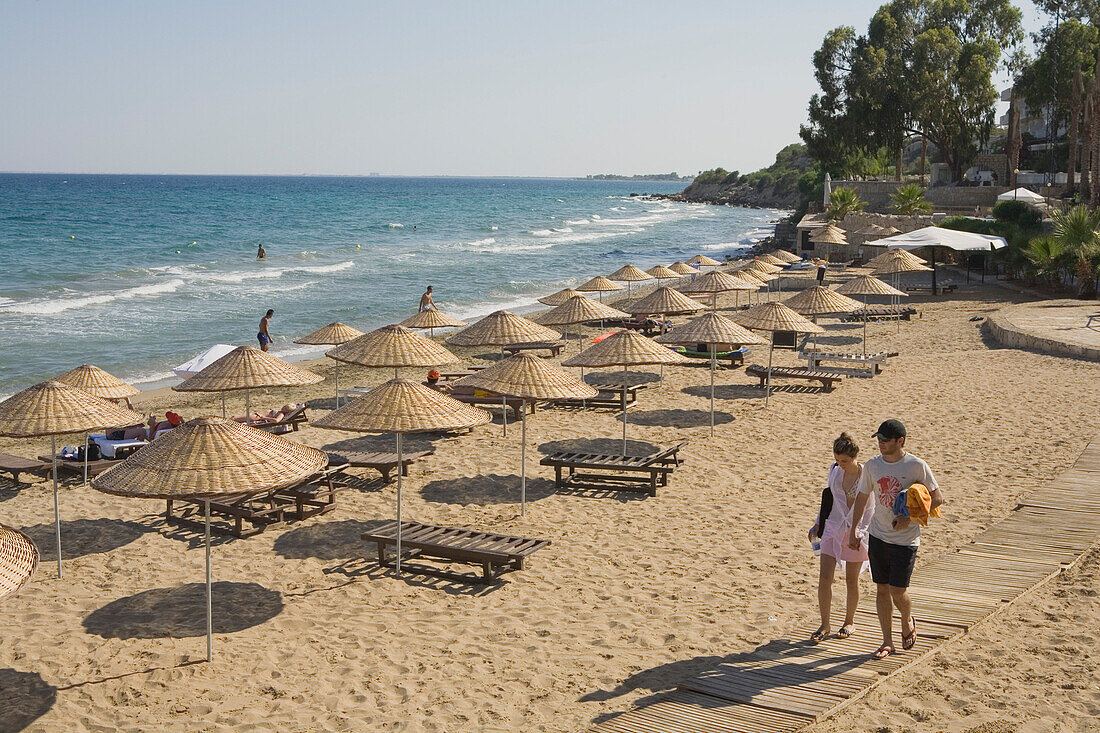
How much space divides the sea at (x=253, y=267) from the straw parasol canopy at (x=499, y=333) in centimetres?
1010

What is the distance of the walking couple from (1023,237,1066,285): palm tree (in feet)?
65.2

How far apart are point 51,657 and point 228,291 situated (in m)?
33.0

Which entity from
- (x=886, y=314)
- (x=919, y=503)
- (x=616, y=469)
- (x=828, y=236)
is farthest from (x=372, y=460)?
(x=828, y=236)

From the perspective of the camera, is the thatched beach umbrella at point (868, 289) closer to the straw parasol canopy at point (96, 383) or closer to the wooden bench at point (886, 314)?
the wooden bench at point (886, 314)

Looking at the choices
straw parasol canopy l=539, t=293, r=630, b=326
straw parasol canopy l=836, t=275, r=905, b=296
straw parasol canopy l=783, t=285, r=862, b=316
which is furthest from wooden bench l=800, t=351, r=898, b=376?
straw parasol canopy l=539, t=293, r=630, b=326

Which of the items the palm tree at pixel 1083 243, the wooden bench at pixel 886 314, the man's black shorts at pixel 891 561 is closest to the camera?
the man's black shorts at pixel 891 561

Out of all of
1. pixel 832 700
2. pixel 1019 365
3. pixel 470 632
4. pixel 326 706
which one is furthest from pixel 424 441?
pixel 1019 365

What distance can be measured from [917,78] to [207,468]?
1916 inches

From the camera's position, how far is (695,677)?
20.3 ft

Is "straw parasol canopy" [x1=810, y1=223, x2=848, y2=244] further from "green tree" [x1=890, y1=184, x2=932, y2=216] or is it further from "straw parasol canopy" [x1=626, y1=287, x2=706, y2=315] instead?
"straw parasol canopy" [x1=626, y1=287, x2=706, y2=315]

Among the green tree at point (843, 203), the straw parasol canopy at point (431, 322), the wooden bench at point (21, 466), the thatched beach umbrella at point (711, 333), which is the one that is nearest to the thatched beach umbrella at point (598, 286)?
the straw parasol canopy at point (431, 322)

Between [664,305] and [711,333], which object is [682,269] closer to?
[664,305]

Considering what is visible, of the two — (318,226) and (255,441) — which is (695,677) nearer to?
(255,441)

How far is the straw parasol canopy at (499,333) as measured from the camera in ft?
44.7
